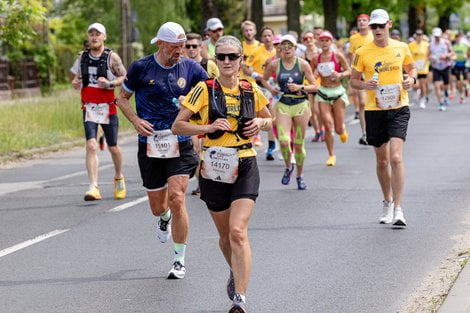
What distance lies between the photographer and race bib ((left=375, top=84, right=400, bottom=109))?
38.6 ft

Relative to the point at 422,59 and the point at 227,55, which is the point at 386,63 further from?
the point at 422,59

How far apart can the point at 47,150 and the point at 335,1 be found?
1125 inches

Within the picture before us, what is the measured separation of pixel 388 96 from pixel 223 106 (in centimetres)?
414


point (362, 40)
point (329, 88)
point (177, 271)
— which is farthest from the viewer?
point (362, 40)

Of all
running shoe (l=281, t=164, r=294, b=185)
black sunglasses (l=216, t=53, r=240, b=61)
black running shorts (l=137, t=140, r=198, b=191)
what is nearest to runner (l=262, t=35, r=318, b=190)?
running shoe (l=281, t=164, r=294, b=185)

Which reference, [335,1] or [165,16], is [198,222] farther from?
[165,16]

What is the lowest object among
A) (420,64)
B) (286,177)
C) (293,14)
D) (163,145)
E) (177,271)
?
(286,177)

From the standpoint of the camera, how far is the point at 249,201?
7.89 meters

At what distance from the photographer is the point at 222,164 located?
794cm

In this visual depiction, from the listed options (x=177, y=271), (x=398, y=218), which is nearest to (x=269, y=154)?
(x=398, y=218)

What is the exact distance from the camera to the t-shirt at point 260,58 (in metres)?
19.0

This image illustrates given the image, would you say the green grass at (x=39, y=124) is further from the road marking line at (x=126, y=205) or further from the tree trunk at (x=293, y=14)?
the tree trunk at (x=293, y=14)

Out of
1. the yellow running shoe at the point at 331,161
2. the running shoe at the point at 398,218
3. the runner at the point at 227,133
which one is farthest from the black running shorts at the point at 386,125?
the yellow running shoe at the point at 331,161

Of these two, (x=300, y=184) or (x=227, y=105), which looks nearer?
(x=227, y=105)
